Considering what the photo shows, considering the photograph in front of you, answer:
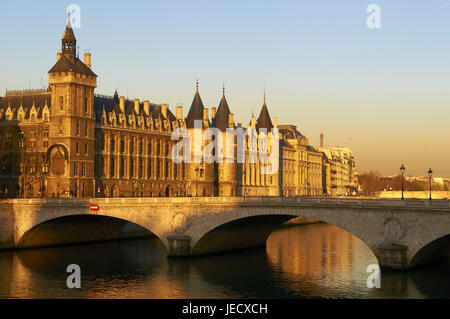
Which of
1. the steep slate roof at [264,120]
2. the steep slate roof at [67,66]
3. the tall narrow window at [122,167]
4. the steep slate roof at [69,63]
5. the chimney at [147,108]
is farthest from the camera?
the steep slate roof at [264,120]

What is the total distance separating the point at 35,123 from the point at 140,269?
49.5 meters

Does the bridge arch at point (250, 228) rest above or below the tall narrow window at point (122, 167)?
below

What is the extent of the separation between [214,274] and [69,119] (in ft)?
152

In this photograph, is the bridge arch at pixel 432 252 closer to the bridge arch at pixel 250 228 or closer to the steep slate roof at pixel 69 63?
the bridge arch at pixel 250 228

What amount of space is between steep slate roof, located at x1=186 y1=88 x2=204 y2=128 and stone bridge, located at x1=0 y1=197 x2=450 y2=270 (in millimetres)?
42764

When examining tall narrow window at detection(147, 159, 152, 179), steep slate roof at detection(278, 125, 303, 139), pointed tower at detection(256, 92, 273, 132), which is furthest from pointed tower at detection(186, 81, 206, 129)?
steep slate roof at detection(278, 125, 303, 139)

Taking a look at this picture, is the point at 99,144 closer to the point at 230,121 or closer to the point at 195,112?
the point at 195,112

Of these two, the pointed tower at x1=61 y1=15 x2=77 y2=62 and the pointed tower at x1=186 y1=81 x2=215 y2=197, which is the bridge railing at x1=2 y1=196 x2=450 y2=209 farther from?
the pointed tower at x1=186 y1=81 x2=215 y2=197

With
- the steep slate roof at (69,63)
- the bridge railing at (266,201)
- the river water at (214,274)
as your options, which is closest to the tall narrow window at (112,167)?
the steep slate roof at (69,63)

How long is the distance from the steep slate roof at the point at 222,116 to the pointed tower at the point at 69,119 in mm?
38723

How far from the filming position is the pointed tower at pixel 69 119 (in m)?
102

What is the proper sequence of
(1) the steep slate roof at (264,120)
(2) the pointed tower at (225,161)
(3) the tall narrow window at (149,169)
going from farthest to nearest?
(1) the steep slate roof at (264,120), (2) the pointed tower at (225,161), (3) the tall narrow window at (149,169)
